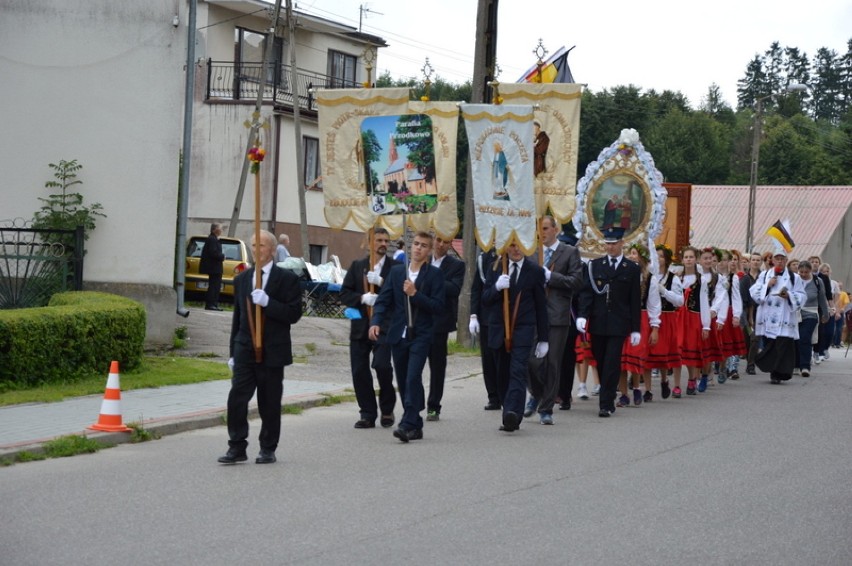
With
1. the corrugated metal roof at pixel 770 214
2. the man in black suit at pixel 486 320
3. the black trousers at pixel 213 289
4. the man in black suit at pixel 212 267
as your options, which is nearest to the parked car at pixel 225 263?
the man in black suit at pixel 212 267

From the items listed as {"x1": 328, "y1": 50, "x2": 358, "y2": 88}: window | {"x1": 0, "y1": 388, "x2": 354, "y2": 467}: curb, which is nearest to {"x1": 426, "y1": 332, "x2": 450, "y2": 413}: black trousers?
{"x1": 0, "y1": 388, "x2": 354, "y2": 467}: curb

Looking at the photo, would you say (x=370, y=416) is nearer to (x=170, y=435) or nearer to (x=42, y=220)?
(x=170, y=435)

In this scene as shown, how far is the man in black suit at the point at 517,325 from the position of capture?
11.9 m

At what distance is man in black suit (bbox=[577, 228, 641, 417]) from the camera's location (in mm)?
13617

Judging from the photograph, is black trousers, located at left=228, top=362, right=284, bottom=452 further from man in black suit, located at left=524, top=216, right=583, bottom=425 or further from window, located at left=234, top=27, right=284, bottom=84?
window, located at left=234, top=27, right=284, bottom=84

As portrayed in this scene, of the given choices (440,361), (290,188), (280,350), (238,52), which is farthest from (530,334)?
(238,52)

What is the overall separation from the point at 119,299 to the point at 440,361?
5.10m

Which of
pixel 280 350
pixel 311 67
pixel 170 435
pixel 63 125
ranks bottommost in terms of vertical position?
pixel 170 435

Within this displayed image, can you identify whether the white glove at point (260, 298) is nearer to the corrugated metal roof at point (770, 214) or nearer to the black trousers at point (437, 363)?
the black trousers at point (437, 363)

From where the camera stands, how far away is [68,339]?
13742 millimetres

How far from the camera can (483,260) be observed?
13.0 metres

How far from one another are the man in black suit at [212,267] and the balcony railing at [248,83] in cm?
1326

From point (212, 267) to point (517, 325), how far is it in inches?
584

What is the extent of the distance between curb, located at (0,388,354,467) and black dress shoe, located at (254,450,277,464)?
151 centimetres
